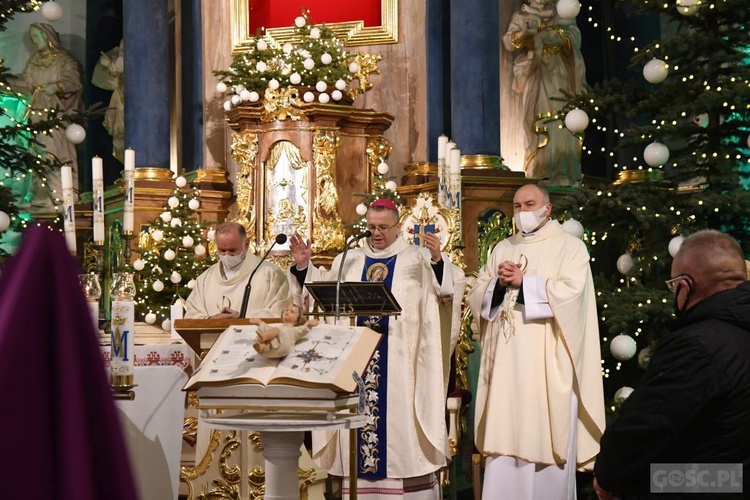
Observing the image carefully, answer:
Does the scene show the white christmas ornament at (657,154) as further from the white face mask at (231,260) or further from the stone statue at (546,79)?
the stone statue at (546,79)

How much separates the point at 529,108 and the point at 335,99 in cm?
238

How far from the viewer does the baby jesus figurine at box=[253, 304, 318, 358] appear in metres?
4.40

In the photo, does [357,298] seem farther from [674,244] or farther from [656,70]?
[656,70]

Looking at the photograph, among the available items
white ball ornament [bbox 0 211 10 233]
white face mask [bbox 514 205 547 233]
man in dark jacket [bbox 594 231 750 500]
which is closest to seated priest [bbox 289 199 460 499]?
white face mask [bbox 514 205 547 233]

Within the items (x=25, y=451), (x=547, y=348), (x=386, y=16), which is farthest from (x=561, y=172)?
(x=25, y=451)

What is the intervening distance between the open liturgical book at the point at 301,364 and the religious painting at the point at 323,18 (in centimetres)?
760

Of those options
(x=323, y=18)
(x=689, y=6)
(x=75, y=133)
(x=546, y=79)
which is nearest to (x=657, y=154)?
(x=689, y=6)

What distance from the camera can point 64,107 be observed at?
14.4 meters

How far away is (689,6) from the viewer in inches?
297

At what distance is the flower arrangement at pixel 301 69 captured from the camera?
10.5 metres

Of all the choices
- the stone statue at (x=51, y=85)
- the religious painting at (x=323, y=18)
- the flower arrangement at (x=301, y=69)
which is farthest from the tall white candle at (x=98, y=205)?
the stone statue at (x=51, y=85)

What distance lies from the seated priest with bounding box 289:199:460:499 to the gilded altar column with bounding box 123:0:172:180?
219 inches

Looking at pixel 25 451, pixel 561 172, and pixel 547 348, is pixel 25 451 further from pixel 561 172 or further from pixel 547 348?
pixel 561 172

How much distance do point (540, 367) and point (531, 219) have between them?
90 cm
